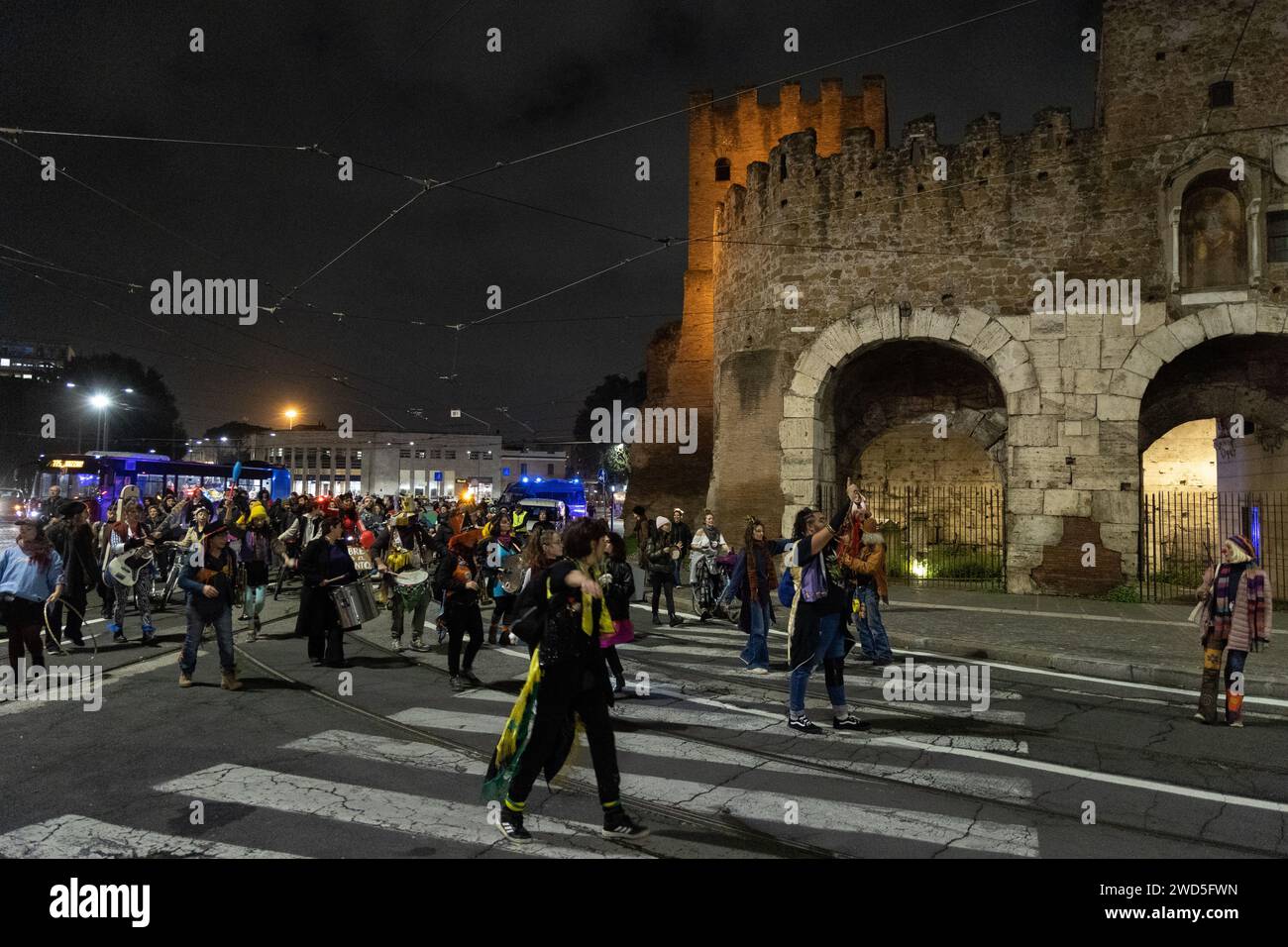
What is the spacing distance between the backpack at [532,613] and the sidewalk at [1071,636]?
7.33m

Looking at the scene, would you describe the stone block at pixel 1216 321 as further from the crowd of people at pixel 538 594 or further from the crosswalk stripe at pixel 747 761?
the crosswalk stripe at pixel 747 761

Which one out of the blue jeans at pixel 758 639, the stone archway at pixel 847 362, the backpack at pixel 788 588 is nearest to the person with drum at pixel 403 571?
the blue jeans at pixel 758 639

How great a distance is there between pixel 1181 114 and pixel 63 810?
18716 millimetres

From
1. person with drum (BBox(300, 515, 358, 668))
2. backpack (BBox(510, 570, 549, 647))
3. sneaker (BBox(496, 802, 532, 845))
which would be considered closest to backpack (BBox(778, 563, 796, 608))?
backpack (BBox(510, 570, 549, 647))

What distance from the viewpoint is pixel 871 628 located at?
31.7ft

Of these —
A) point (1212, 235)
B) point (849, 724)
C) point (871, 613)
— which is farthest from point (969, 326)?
point (849, 724)

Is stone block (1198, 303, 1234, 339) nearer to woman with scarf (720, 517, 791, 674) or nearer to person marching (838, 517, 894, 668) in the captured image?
person marching (838, 517, 894, 668)

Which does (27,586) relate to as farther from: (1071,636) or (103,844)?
Answer: (1071,636)

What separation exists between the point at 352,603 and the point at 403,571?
118cm

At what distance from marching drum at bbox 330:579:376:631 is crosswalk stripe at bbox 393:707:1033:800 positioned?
8.28 ft

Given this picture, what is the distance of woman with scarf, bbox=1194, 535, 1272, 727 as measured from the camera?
22.1 feet

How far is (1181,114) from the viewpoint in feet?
49.3

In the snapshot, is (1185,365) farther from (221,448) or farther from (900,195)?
(221,448)

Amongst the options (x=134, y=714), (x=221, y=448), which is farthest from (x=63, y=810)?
(x=221, y=448)
